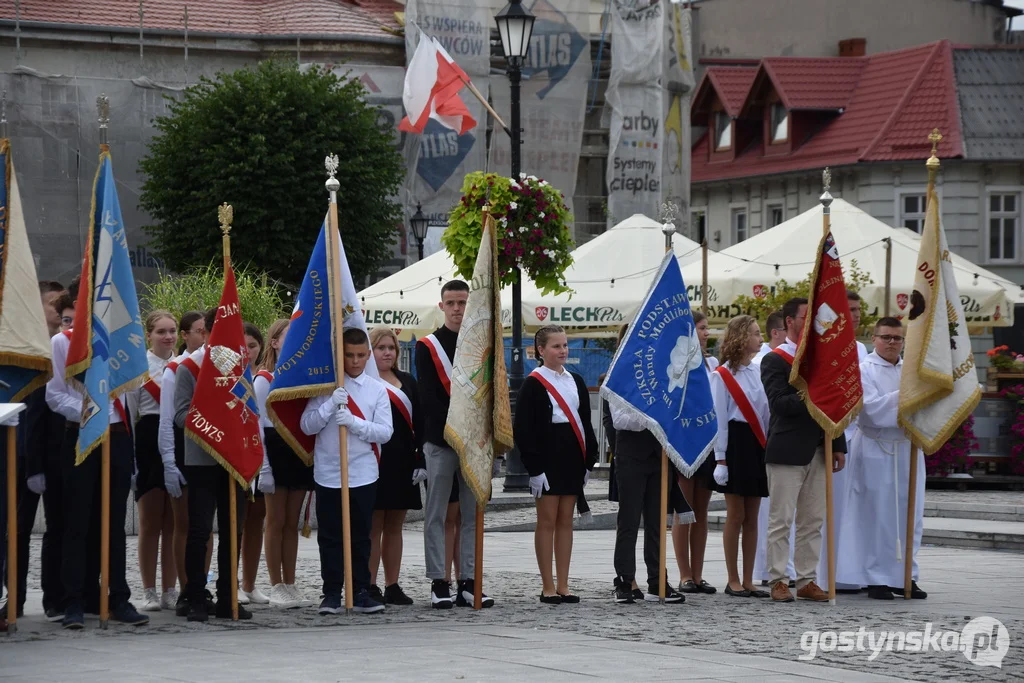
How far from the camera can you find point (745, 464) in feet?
38.3

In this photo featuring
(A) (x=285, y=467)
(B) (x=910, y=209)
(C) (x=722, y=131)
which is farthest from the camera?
(C) (x=722, y=131)

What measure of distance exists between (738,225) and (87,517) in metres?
38.7

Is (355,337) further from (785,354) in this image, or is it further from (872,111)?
(872,111)

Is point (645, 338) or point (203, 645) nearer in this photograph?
point (203, 645)

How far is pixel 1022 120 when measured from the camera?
41.7m

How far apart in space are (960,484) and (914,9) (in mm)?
32391

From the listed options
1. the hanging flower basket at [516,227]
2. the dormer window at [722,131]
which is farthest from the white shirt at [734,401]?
the dormer window at [722,131]

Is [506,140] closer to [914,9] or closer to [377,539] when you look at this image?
[914,9]

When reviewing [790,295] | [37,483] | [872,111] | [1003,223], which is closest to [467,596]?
[37,483]

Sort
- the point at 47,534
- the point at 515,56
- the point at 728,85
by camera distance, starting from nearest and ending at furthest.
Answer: the point at 47,534, the point at 515,56, the point at 728,85

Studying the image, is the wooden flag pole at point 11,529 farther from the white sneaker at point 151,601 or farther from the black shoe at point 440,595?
the black shoe at point 440,595

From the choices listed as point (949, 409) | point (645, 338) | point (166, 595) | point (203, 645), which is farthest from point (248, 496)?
point (949, 409)

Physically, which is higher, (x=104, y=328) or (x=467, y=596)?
(x=104, y=328)

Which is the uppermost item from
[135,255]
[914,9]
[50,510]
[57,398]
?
[914,9]
